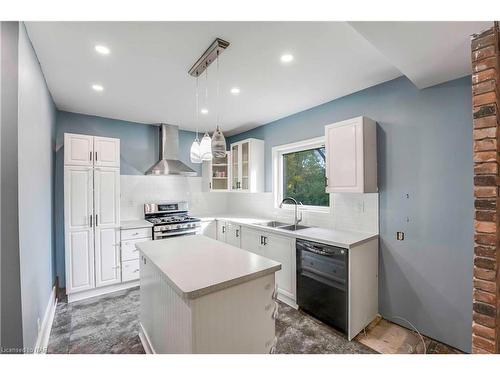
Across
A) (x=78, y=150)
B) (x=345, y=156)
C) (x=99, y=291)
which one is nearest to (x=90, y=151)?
(x=78, y=150)

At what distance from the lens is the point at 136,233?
133 inches

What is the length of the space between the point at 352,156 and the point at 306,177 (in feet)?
3.55

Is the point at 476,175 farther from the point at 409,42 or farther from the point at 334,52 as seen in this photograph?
the point at 334,52

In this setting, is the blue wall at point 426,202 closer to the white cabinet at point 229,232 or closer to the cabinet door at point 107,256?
the white cabinet at point 229,232

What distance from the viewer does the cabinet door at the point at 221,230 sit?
3.95m

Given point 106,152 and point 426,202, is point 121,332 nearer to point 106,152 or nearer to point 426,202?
point 106,152

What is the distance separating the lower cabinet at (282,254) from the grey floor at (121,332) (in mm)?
194

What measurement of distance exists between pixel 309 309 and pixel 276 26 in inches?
107

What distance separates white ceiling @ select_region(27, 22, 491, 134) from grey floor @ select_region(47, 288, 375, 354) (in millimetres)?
2476

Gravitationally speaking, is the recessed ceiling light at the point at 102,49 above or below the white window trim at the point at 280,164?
above

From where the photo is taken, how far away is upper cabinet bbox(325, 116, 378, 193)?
7.74 feet

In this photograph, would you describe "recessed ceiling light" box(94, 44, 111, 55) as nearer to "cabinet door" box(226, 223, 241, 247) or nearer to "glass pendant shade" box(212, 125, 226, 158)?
"glass pendant shade" box(212, 125, 226, 158)

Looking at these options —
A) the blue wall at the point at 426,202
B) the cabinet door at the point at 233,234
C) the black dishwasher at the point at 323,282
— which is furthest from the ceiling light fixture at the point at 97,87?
the blue wall at the point at 426,202
